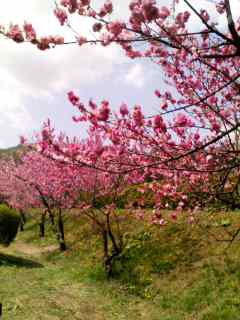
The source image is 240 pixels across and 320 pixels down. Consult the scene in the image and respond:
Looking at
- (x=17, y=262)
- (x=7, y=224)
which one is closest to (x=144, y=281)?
(x=17, y=262)

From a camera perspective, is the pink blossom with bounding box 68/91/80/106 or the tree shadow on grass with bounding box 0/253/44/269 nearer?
the pink blossom with bounding box 68/91/80/106

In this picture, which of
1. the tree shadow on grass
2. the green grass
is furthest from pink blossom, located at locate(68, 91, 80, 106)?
the tree shadow on grass

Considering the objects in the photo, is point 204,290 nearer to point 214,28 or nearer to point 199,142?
point 199,142

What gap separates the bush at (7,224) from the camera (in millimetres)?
19422

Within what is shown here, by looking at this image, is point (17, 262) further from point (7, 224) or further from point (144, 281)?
point (144, 281)

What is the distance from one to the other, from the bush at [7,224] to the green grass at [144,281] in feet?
3.90

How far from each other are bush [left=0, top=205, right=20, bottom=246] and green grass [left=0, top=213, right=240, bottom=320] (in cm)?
119

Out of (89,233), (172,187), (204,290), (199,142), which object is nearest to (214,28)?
(199,142)

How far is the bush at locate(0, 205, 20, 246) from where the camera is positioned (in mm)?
19422

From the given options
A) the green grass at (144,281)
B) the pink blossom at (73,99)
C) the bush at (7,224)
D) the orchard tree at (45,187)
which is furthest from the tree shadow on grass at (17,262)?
the pink blossom at (73,99)

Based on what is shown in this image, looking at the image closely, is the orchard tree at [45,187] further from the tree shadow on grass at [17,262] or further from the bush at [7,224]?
the tree shadow on grass at [17,262]

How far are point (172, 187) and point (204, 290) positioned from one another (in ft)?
11.5

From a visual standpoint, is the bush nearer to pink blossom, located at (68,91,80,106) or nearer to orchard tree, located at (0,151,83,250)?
orchard tree, located at (0,151,83,250)

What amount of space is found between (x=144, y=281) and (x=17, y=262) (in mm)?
6957
